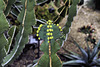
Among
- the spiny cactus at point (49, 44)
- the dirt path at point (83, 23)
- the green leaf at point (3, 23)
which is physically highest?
the green leaf at point (3, 23)

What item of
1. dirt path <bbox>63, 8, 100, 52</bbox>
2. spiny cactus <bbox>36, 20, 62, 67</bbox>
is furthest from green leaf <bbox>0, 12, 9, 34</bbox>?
dirt path <bbox>63, 8, 100, 52</bbox>

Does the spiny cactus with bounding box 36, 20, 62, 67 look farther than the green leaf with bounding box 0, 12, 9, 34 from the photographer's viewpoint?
No

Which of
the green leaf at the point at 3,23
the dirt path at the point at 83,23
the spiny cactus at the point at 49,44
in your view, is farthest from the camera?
the dirt path at the point at 83,23

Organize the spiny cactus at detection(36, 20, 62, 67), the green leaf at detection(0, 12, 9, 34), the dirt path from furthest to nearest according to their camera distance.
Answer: the dirt path
the green leaf at detection(0, 12, 9, 34)
the spiny cactus at detection(36, 20, 62, 67)

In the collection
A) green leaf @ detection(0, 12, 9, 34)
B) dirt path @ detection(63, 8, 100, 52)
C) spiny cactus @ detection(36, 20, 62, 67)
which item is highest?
green leaf @ detection(0, 12, 9, 34)

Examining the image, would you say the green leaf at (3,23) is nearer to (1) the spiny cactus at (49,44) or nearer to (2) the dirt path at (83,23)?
(1) the spiny cactus at (49,44)

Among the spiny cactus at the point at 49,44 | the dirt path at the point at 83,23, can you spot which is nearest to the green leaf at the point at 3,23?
the spiny cactus at the point at 49,44

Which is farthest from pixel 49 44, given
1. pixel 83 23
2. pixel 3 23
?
pixel 83 23

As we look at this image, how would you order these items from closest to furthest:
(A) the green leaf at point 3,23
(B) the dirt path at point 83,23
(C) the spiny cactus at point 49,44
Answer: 1. (C) the spiny cactus at point 49,44
2. (A) the green leaf at point 3,23
3. (B) the dirt path at point 83,23

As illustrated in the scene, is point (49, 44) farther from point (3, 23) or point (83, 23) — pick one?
point (83, 23)

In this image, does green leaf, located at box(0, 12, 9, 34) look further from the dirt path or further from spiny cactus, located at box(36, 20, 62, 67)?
the dirt path

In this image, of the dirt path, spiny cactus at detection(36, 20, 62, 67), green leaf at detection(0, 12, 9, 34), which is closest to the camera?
spiny cactus at detection(36, 20, 62, 67)

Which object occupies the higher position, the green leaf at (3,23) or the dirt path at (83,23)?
the green leaf at (3,23)
